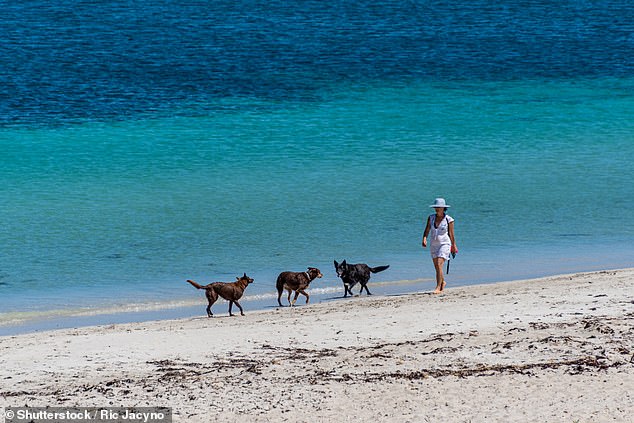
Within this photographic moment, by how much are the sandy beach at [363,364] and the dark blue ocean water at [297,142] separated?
2775 mm

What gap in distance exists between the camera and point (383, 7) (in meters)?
46.5

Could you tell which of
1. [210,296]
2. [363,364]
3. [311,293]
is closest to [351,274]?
[311,293]

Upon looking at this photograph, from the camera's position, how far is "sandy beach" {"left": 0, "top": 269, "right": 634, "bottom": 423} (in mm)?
7758

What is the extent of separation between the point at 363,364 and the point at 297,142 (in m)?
18.6

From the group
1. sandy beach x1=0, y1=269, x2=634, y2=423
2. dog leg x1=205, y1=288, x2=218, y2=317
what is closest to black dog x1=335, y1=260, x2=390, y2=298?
sandy beach x1=0, y1=269, x2=634, y2=423

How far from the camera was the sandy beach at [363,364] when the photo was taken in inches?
305

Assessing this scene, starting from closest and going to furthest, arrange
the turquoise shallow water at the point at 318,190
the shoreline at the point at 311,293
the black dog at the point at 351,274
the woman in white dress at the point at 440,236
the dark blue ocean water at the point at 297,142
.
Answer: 1. the shoreline at the point at 311,293
2. the black dog at the point at 351,274
3. the woman in white dress at the point at 440,236
4. the turquoise shallow water at the point at 318,190
5. the dark blue ocean water at the point at 297,142

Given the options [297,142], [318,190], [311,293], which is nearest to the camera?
[311,293]

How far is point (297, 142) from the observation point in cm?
2720

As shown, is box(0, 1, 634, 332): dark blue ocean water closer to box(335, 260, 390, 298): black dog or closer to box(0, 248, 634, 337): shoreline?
box(0, 248, 634, 337): shoreline

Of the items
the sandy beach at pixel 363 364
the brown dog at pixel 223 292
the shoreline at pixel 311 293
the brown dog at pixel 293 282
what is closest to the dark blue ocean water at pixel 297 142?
the shoreline at pixel 311 293

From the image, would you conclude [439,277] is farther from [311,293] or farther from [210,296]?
[210,296]

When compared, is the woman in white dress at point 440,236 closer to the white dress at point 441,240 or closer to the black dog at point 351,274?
the white dress at point 441,240

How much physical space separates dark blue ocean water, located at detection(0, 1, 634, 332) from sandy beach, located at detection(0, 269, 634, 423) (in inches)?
109
